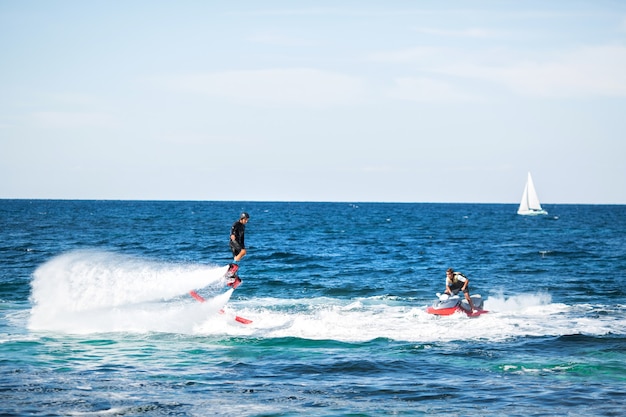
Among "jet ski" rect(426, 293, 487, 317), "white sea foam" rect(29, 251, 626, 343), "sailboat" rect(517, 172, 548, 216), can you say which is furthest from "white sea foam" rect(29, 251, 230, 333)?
"sailboat" rect(517, 172, 548, 216)

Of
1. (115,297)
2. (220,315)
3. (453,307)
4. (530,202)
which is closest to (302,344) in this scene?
(220,315)

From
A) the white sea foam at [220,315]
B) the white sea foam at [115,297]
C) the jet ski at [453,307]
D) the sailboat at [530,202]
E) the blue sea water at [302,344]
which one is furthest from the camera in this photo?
the sailboat at [530,202]

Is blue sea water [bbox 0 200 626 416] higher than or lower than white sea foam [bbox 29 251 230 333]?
lower

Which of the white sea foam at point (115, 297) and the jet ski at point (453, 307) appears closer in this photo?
the white sea foam at point (115, 297)

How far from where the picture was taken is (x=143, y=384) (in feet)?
57.0

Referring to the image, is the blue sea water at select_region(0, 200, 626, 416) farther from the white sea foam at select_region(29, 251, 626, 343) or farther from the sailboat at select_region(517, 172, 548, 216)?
the sailboat at select_region(517, 172, 548, 216)

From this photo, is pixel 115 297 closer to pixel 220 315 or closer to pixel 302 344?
pixel 220 315

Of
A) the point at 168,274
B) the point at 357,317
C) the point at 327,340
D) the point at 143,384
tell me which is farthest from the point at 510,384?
the point at 168,274

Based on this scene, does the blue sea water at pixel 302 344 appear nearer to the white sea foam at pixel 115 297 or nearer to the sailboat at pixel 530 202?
the white sea foam at pixel 115 297

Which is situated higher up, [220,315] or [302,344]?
[220,315]

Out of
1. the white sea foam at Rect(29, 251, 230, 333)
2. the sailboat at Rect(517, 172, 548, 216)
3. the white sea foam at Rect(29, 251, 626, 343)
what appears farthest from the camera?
the sailboat at Rect(517, 172, 548, 216)

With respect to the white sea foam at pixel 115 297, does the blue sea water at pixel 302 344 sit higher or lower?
lower

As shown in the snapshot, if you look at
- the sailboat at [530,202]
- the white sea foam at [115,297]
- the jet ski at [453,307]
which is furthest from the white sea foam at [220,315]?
the sailboat at [530,202]

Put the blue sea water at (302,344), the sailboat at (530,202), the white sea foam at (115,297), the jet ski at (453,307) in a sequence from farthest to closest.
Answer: the sailboat at (530,202)
the jet ski at (453,307)
the white sea foam at (115,297)
the blue sea water at (302,344)
